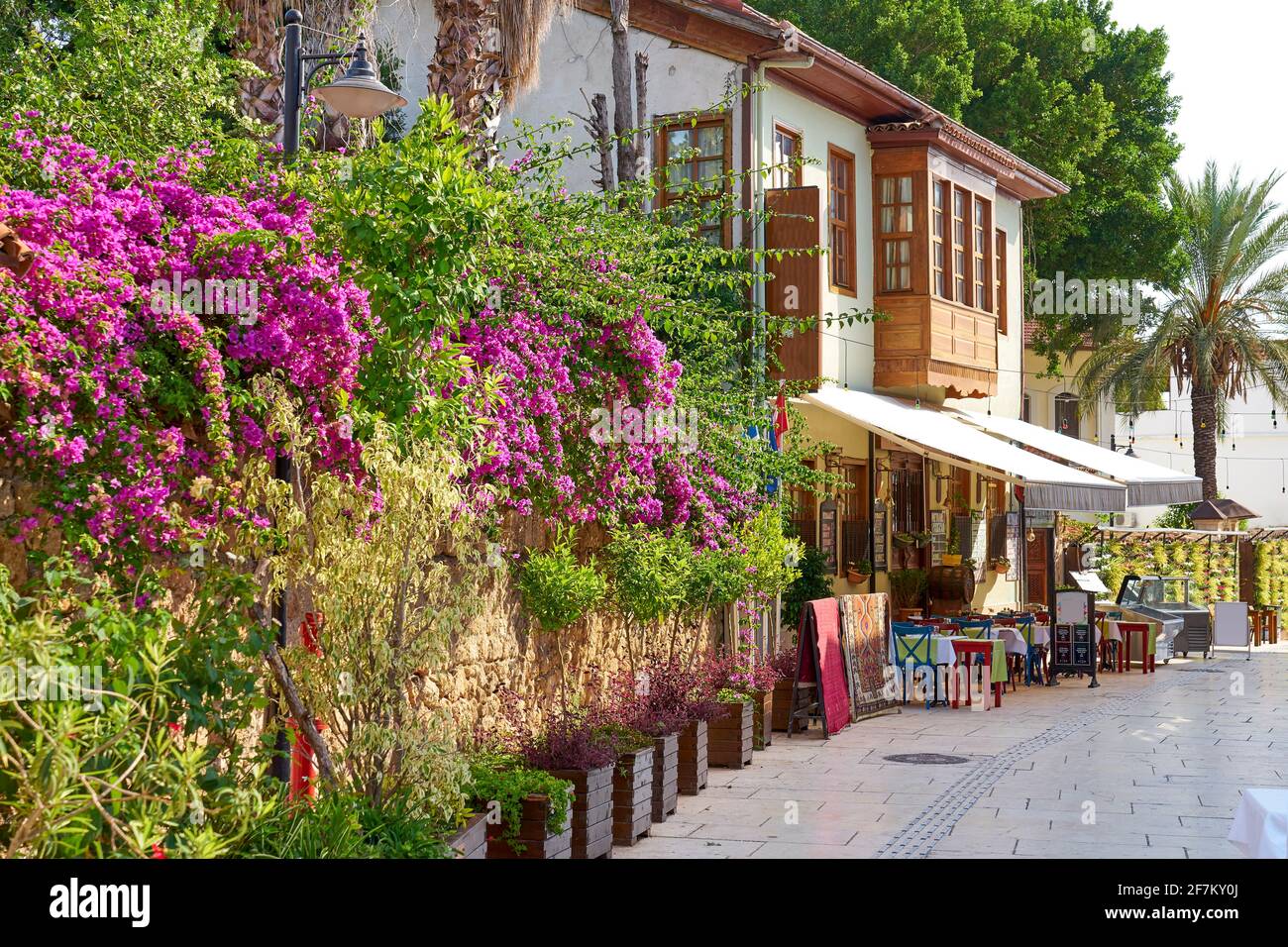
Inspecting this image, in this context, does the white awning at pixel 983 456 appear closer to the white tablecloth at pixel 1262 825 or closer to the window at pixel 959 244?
the window at pixel 959 244

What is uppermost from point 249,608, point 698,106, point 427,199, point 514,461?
point 698,106

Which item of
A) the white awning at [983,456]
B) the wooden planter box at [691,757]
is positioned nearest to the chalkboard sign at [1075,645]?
the white awning at [983,456]

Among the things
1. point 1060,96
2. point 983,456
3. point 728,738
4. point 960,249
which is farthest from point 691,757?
point 1060,96

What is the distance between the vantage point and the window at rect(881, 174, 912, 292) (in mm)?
19984

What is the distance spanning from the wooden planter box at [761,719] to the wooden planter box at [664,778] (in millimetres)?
2521

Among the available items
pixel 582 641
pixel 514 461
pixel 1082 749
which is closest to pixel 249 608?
pixel 514 461

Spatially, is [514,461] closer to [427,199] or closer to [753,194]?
[427,199]

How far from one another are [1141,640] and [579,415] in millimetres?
14287

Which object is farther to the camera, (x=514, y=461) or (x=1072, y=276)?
(x=1072, y=276)

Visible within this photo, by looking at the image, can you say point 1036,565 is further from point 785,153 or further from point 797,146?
point 785,153

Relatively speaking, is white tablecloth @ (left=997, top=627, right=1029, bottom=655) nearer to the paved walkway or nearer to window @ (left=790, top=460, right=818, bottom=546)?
the paved walkway

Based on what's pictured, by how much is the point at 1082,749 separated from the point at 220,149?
9346mm

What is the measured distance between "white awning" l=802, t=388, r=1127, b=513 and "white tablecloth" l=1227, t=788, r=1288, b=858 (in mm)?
11431

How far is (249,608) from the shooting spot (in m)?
5.94
